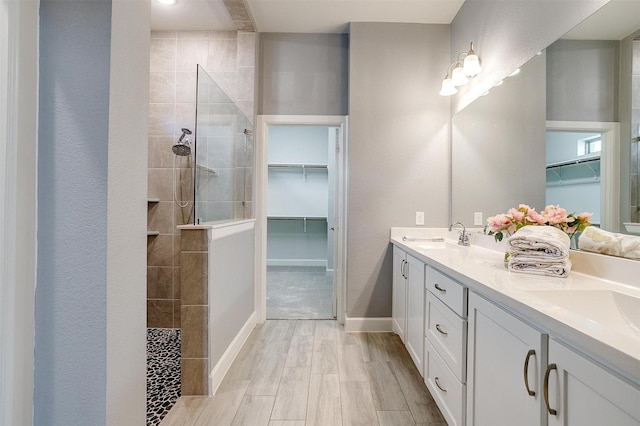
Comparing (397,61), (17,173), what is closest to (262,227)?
(397,61)

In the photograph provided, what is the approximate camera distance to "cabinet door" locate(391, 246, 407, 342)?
7.55ft

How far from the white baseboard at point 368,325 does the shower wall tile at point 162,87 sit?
105 inches

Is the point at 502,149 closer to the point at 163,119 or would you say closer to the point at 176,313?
the point at 163,119

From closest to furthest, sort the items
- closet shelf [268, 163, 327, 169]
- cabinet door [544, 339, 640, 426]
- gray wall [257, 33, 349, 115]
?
cabinet door [544, 339, 640, 426], gray wall [257, 33, 349, 115], closet shelf [268, 163, 327, 169]

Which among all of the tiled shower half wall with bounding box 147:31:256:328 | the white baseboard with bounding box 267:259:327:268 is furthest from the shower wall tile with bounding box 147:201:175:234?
the white baseboard with bounding box 267:259:327:268

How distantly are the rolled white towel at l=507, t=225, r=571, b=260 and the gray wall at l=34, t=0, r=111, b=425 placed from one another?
1573 millimetres

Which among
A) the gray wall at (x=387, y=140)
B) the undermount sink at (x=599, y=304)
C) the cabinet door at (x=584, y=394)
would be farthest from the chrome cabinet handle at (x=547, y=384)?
the gray wall at (x=387, y=140)

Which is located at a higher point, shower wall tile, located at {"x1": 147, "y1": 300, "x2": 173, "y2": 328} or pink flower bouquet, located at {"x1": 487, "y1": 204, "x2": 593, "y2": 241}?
pink flower bouquet, located at {"x1": 487, "y1": 204, "x2": 593, "y2": 241}

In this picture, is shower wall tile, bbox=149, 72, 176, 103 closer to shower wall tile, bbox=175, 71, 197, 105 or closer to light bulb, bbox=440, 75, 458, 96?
shower wall tile, bbox=175, 71, 197, 105

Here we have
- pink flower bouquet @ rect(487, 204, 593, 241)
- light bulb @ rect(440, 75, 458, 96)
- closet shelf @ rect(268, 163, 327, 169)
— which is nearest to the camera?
pink flower bouquet @ rect(487, 204, 593, 241)

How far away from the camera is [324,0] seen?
2439 millimetres

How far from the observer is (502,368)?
101 centimetres

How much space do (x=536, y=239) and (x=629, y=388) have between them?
80cm

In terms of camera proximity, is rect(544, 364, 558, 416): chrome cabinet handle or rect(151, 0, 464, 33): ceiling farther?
rect(151, 0, 464, 33): ceiling
